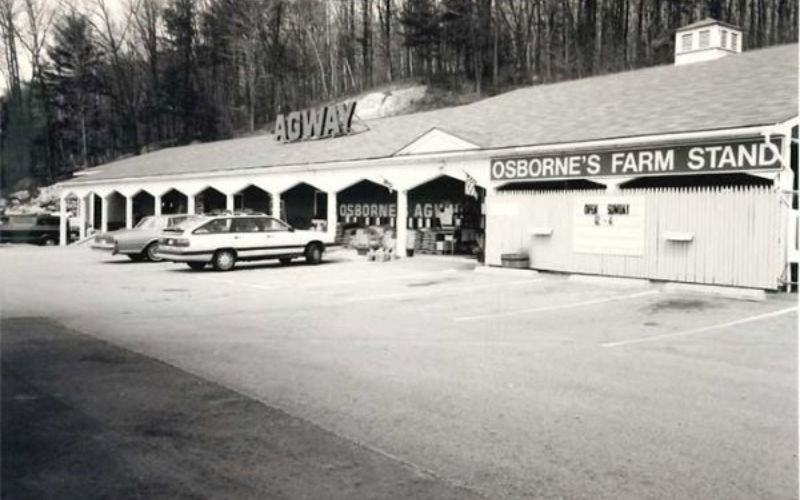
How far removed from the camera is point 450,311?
1331 centimetres

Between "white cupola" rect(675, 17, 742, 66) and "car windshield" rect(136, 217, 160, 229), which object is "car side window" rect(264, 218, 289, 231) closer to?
"car windshield" rect(136, 217, 160, 229)

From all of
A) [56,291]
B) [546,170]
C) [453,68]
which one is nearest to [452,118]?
[546,170]

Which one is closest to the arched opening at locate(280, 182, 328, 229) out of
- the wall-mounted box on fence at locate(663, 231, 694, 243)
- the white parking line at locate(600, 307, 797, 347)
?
the wall-mounted box on fence at locate(663, 231, 694, 243)

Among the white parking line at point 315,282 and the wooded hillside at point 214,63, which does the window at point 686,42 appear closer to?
the white parking line at point 315,282

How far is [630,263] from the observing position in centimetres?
1634

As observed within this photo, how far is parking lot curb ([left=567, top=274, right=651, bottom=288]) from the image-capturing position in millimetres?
15820

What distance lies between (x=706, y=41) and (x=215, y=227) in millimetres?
17168

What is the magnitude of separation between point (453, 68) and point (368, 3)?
444 inches

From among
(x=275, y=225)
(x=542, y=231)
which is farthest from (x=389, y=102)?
(x=542, y=231)

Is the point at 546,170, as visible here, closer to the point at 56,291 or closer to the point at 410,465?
the point at 56,291

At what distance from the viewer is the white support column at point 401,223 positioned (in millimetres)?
24062

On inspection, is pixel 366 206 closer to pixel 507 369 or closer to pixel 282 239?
pixel 282 239

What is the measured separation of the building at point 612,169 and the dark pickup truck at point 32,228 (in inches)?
581

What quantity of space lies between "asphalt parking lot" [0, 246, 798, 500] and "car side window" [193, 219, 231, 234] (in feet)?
14.0
